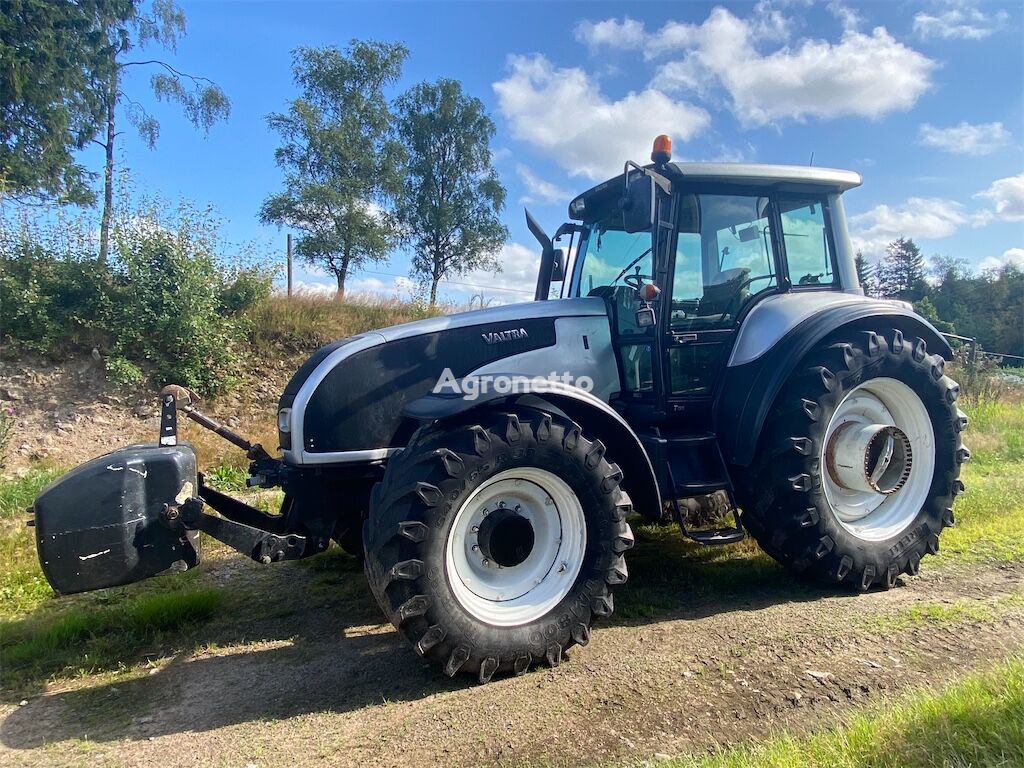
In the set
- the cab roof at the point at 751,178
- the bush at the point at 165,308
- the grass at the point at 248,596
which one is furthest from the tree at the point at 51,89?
the cab roof at the point at 751,178

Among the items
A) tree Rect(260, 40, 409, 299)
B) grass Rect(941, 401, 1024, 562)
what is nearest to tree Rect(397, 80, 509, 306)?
tree Rect(260, 40, 409, 299)

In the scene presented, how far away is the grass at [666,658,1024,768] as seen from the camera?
194 centimetres

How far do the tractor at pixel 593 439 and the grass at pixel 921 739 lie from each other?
1.03m

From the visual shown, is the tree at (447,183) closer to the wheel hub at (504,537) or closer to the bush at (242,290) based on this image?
the bush at (242,290)

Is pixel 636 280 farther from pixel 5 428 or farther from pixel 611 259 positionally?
pixel 5 428

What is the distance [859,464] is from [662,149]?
7.49 feet

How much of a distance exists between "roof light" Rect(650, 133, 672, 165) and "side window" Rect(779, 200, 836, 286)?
939 mm

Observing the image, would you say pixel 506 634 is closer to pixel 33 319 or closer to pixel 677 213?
pixel 677 213

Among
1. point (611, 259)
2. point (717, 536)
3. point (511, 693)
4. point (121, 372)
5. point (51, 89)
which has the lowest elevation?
point (511, 693)

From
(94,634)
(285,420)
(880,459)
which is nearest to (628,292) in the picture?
(880,459)

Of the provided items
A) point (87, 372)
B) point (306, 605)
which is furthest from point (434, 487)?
point (87, 372)

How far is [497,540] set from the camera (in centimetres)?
305

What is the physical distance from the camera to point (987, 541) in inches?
180

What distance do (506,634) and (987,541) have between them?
3.91 meters
